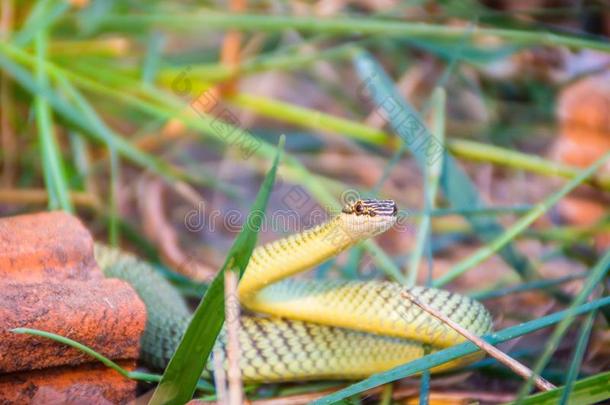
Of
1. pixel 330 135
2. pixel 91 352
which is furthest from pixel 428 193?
pixel 330 135

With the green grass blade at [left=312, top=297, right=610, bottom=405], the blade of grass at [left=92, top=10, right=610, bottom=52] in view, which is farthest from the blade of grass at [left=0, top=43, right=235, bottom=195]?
the green grass blade at [left=312, top=297, right=610, bottom=405]

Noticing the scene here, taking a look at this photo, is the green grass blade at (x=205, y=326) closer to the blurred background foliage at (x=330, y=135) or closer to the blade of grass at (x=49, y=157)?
the blurred background foliage at (x=330, y=135)

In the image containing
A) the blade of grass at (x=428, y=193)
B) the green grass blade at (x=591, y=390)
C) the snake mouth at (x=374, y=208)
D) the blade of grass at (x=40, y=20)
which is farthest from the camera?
the blade of grass at (x=40, y=20)

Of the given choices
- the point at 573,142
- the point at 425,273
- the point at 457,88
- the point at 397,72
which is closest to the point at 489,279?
the point at 425,273

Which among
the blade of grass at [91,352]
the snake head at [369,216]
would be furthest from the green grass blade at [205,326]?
the snake head at [369,216]

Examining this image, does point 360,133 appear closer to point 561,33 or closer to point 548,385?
point 561,33

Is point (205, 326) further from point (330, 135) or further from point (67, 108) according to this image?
point (330, 135)

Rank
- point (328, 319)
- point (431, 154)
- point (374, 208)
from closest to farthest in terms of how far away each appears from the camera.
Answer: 1. point (374, 208)
2. point (328, 319)
3. point (431, 154)
